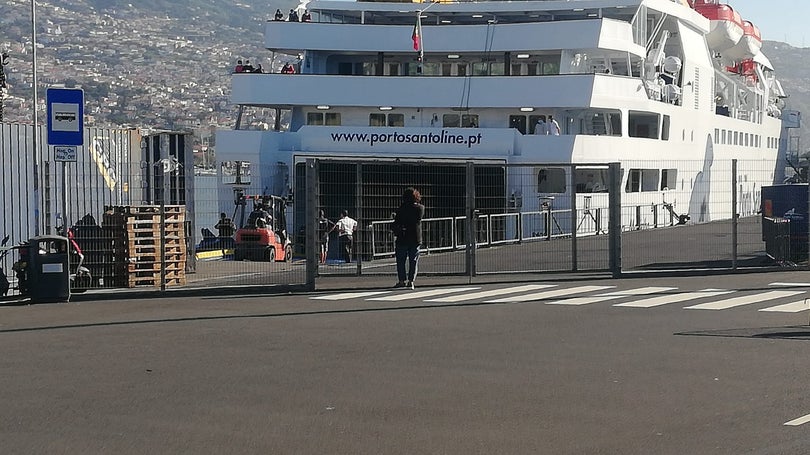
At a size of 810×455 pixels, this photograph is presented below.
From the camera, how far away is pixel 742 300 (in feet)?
51.9

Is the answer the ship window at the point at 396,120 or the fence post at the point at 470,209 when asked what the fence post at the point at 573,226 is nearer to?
the fence post at the point at 470,209

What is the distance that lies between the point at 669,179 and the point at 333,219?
727 inches

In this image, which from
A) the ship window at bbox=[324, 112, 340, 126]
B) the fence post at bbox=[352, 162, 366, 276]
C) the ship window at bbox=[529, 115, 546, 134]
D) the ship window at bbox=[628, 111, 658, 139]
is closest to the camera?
the fence post at bbox=[352, 162, 366, 276]

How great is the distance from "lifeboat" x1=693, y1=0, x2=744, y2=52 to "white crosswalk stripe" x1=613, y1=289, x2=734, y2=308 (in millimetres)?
35134

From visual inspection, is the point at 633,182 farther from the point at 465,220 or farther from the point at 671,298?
the point at 671,298

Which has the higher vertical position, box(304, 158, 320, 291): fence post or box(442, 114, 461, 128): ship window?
box(442, 114, 461, 128): ship window

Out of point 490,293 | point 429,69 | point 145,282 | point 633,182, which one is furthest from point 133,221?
point 633,182

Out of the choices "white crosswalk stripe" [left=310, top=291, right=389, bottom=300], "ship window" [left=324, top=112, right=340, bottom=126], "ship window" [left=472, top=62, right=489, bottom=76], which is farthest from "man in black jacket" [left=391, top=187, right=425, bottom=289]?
"ship window" [left=472, top=62, right=489, bottom=76]

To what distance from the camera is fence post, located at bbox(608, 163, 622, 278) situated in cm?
1941

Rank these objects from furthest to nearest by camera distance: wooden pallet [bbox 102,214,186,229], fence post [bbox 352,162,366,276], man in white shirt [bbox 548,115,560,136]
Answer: man in white shirt [bbox 548,115,560,136], fence post [bbox 352,162,366,276], wooden pallet [bbox 102,214,186,229]

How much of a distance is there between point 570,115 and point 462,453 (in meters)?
28.8

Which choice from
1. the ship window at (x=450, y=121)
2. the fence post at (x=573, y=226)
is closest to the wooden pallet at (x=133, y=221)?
the fence post at (x=573, y=226)

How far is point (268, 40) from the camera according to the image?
1452 inches

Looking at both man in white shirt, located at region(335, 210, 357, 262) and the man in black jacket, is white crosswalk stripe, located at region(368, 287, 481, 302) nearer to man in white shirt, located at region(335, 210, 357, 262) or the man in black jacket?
the man in black jacket
